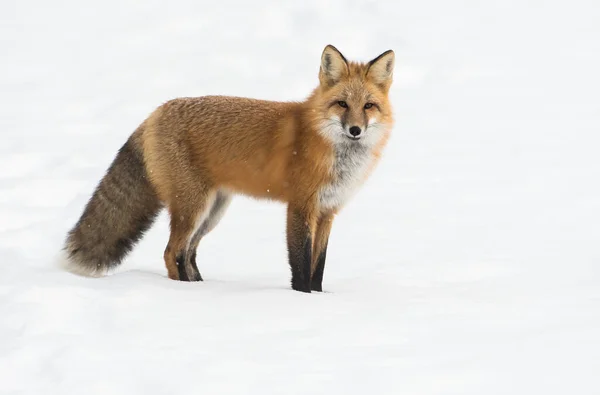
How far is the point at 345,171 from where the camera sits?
17.4ft

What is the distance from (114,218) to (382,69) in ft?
7.27

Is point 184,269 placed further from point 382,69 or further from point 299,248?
point 382,69

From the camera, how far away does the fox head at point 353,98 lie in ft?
16.8

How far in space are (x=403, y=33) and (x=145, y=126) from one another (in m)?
10.9

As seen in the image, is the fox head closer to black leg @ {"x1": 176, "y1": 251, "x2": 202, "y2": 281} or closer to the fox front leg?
the fox front leg

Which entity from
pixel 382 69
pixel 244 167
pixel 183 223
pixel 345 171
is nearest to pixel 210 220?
pixel 183 223

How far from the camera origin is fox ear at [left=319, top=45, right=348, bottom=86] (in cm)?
522

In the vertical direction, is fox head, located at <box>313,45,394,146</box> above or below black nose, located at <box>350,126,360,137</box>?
above

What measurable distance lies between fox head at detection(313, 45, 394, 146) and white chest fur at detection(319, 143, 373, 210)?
64 millimetres

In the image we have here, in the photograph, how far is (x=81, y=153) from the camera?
1090 centimetres

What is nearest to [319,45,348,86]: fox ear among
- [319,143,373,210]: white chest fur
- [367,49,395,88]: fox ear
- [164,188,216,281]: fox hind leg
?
[367,49,395,88]: fox ear

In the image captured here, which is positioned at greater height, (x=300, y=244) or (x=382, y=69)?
(x=382, y=69)

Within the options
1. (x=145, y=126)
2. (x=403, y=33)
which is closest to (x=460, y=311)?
(x=145, y=126)

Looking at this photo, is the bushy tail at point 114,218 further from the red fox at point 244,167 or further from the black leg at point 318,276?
the black leg at point 318,276
